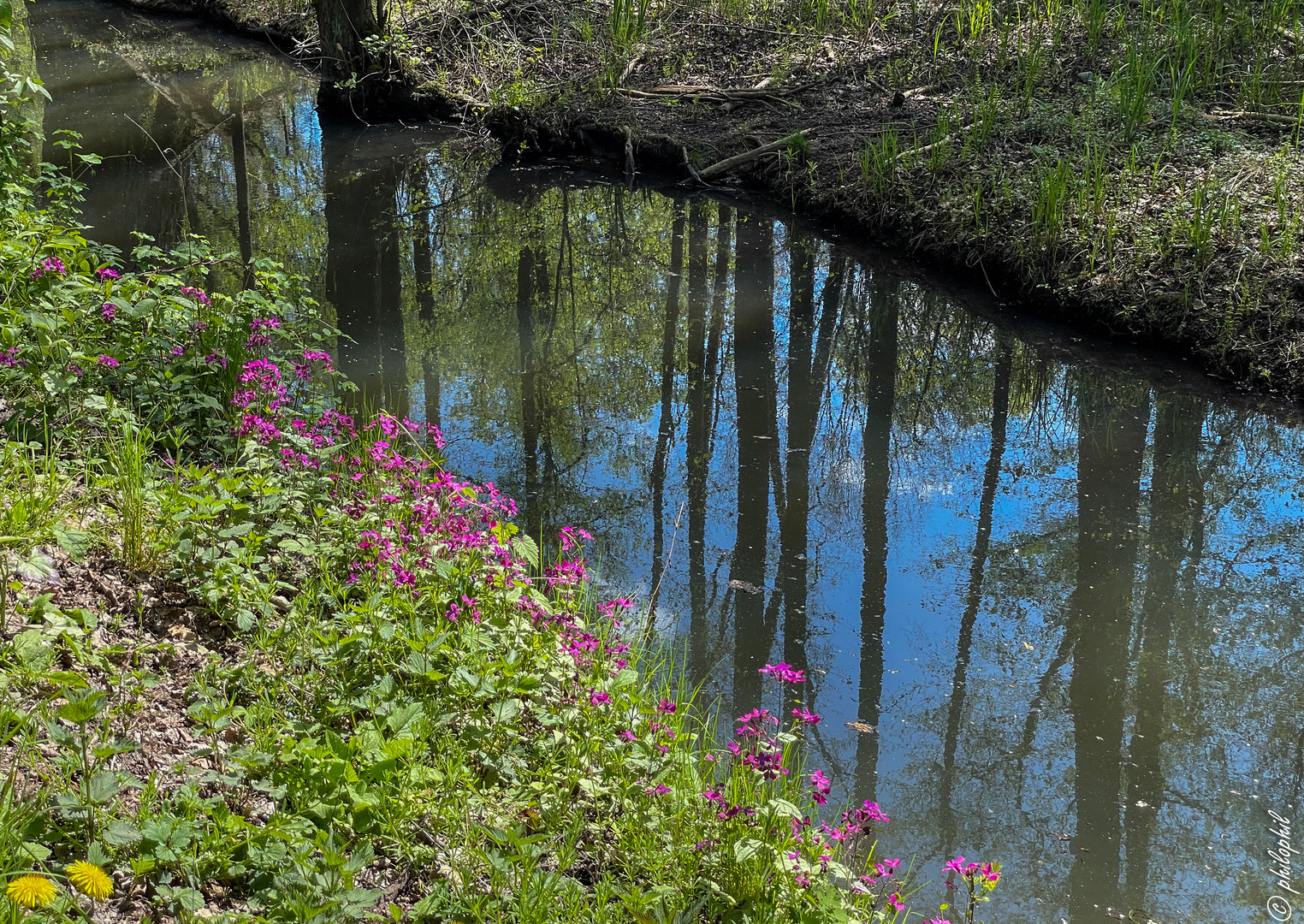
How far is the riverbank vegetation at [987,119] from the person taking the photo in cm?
632

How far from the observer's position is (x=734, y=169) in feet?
30.1

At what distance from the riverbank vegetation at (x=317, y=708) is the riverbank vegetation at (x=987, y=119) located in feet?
14.4

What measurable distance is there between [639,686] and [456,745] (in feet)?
2.29

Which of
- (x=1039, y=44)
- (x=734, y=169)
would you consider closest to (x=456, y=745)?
(x=734, y=169)

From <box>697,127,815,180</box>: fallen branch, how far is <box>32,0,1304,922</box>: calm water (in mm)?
315

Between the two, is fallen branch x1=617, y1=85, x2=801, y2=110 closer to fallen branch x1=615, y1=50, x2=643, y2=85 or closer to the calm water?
fallen branch x1=615, y1=50, x2=643, y2=85

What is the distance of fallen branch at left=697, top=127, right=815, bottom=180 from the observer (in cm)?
884

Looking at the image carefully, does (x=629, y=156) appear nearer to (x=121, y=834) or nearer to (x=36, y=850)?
(x=121, y=834)

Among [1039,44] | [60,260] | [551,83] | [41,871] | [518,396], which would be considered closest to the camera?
[41,871]

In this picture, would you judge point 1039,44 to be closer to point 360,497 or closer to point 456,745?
point 360,497

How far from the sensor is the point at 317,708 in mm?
2736

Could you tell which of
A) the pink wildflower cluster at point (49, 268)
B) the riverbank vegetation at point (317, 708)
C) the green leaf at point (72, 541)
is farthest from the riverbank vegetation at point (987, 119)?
the green leaf at point (72, 541)

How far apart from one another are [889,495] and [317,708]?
3103 millimetres

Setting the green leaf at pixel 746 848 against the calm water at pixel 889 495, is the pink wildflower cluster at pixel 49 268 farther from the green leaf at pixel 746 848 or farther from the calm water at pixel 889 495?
the green leaf at pixel 746 848
